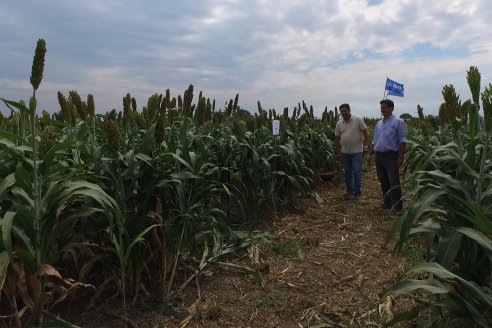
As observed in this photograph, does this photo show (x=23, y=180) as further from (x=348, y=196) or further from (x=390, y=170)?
(x=348, y=196)

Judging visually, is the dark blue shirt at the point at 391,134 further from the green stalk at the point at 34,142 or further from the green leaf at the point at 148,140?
the green stalk at the point at 34,142

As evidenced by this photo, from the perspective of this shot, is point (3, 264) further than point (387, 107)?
No

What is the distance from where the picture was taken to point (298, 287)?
11.4ft

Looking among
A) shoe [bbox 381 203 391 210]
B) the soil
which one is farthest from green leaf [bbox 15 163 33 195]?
shoe [bbox 381 203 391 210]

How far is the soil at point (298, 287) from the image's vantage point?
2879mm

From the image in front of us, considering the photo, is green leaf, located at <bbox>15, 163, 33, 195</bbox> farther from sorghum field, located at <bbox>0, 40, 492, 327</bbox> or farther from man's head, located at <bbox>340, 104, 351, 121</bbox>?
man's head, located at <bbox>340, 104, 351, 121</bbox>

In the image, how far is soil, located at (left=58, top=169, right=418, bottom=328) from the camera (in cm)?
288

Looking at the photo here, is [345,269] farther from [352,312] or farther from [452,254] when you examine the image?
[452,254]

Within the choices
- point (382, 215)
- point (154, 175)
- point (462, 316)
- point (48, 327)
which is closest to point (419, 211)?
point (462, 316)

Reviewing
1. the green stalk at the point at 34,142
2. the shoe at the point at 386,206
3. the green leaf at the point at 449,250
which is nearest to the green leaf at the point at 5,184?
the green stalk at the point at 34,142

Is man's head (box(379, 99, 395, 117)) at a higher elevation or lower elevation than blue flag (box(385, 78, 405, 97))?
lower

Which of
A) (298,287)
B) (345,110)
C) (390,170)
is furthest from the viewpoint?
(345,110)

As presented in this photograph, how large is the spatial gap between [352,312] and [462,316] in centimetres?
102

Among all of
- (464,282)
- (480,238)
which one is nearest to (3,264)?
(464,282)
